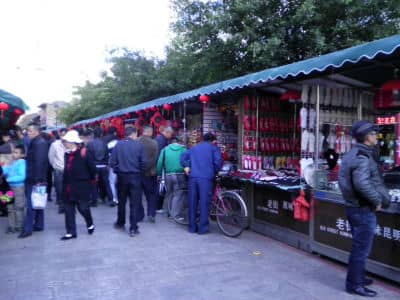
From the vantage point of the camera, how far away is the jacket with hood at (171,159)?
718cm

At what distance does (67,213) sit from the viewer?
590 cm

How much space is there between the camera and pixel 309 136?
19.1 feet

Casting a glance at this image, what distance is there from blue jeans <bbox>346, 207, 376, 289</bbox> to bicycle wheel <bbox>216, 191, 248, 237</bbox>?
2.30 meters

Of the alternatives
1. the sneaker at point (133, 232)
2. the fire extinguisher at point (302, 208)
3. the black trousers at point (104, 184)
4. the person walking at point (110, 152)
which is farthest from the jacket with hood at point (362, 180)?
the black trousers at point (104, 184)

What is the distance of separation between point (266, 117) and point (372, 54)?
340 centimetres

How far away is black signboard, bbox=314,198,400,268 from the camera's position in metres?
4.11

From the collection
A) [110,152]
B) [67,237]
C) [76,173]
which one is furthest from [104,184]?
[76,173]

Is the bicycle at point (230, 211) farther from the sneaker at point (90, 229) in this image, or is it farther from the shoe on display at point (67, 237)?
the shoe on display at point (67, 237)

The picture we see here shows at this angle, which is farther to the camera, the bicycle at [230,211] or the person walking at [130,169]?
the person walking at [130,169]

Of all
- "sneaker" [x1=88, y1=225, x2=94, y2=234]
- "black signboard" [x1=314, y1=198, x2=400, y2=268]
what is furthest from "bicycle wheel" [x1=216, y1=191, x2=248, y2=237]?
"sneaker" [x1=88, y1=225, x2=94, y2=234]

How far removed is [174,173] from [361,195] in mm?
4173

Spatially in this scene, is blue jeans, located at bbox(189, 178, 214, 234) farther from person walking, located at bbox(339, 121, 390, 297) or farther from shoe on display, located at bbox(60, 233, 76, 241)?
person walking, located at bbox(339, 121, 390, 297)

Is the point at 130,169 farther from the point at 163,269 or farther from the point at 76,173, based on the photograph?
the point at 163,269

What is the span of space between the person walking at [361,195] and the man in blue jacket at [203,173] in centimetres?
263
